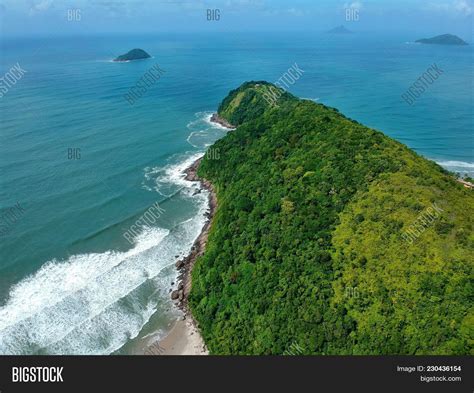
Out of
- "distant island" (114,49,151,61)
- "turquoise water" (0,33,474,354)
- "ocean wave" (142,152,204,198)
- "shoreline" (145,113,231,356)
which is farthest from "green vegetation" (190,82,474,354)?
"distant island" (114,49,151,61)

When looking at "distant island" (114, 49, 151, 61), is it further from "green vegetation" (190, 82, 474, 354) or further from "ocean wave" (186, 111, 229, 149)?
"green vegetation" (190, 82, 474, 354)

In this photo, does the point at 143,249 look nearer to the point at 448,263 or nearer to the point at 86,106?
the point at 448,263

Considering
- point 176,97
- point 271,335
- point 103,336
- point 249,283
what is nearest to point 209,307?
point 249,283

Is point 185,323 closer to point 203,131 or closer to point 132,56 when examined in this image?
point 203,131

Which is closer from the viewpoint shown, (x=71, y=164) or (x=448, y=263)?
(x=448, y=263)

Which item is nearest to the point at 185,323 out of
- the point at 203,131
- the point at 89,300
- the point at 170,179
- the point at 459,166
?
the point at 89,300

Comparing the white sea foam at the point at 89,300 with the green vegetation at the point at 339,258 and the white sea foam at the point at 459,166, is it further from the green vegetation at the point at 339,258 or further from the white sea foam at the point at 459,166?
the white sea foam at the point at 459,166
